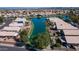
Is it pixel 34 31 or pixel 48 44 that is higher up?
pixel 34 31

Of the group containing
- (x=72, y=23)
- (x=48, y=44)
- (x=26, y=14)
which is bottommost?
(x=48, y=44)

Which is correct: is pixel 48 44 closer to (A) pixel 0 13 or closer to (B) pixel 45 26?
(B) pixel 45 26

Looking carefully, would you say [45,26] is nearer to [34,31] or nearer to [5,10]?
[34,31]
